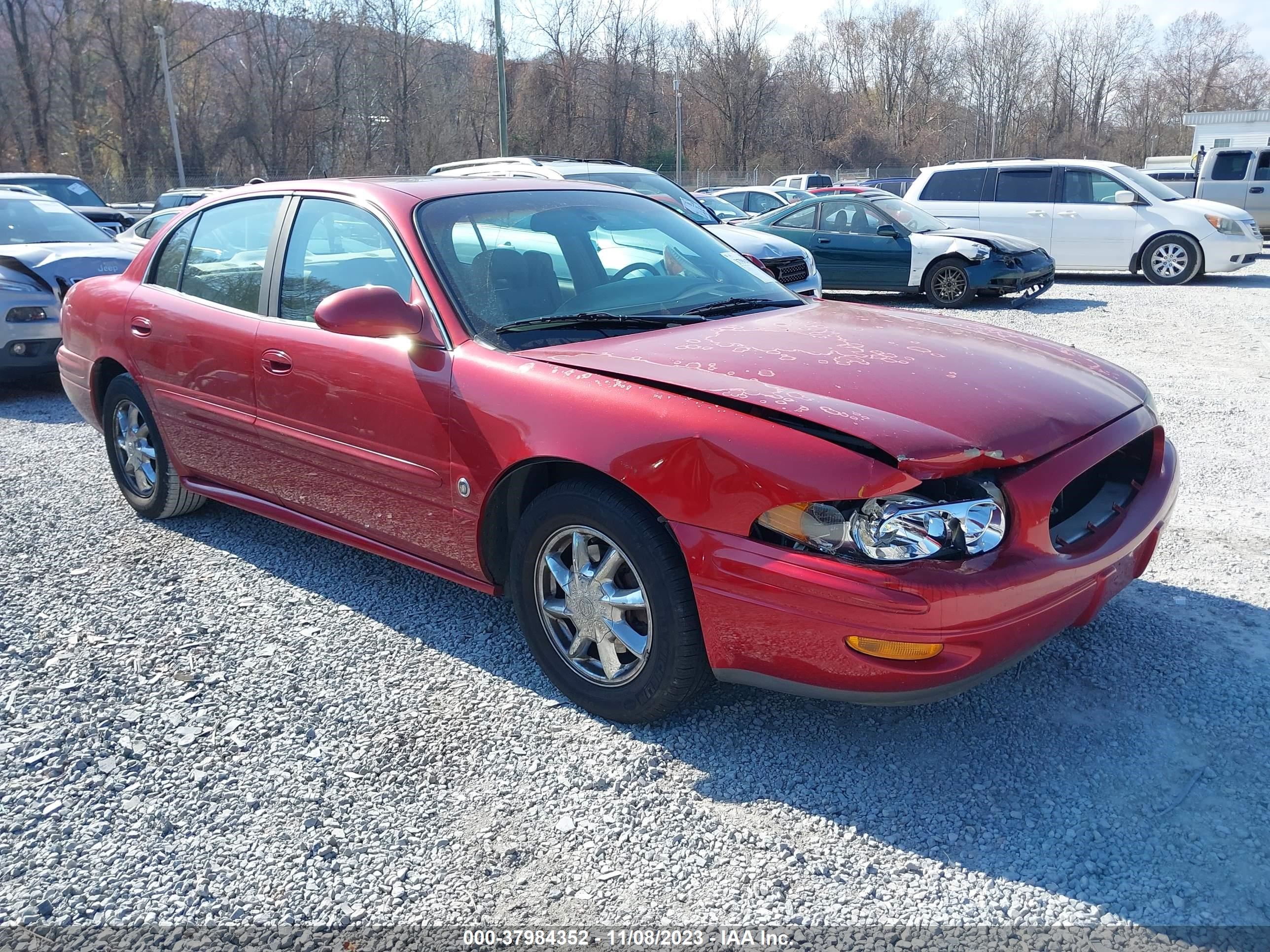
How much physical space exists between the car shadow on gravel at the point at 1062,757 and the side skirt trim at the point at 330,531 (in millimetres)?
293

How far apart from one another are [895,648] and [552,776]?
1.03m

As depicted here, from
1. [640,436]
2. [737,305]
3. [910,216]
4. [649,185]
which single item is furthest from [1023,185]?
[640,436]

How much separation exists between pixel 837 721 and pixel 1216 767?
1.03 metres

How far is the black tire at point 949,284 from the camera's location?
1190cm

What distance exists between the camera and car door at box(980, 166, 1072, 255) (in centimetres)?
1420

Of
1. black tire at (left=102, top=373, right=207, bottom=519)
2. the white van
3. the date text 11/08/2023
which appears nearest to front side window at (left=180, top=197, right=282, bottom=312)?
black tire at (left=102, top=373, right=207, bottom=519)

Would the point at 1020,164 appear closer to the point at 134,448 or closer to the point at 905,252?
the point at 905,252

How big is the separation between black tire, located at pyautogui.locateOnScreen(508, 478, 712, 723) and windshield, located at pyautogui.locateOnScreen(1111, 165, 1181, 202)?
1359 centimetres

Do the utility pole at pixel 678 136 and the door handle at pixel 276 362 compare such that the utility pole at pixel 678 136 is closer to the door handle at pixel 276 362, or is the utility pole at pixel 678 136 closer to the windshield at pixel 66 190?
the windshield at pixel 66 190

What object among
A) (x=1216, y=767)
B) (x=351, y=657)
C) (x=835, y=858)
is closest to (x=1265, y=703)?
(x=1216, y=767)

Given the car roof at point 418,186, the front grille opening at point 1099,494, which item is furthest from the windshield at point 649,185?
the front grille opening at point 1099,494

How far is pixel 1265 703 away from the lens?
3.04m

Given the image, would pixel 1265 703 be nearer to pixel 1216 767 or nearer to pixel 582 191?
pixel 1216 767

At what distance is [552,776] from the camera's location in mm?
2797
